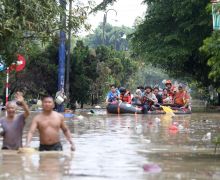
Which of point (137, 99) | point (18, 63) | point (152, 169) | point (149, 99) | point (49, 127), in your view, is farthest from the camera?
point (137, 99)

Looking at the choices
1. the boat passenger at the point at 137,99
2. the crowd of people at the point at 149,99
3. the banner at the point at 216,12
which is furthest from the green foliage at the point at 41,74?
the banner at the point at 216,12

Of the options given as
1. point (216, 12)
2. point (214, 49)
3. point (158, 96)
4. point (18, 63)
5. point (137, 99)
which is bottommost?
point (137, 99)

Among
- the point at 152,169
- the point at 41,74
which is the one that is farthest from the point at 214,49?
the point at 41,74

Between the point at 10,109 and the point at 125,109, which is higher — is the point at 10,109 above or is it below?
above

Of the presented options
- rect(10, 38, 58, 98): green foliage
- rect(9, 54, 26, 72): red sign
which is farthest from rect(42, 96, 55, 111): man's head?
rect(10, 38, 58, 98): green foliage

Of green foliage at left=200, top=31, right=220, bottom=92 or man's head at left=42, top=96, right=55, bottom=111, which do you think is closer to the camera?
green foliage at left=200, top=31, right=220, bottom=92

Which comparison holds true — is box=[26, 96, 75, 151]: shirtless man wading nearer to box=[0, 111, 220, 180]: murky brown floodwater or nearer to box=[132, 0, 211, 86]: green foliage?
box=[0, 111, 220, 180]: murky brown floodwater

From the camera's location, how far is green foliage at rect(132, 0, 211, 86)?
1314 inches

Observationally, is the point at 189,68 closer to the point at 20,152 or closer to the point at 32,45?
the point at 32,45

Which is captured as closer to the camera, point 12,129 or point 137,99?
point 12,129

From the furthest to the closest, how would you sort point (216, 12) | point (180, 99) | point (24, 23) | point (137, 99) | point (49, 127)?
point (180, 99), point (137, 99), point (24, 23), point (49, 127), point (216, 12)

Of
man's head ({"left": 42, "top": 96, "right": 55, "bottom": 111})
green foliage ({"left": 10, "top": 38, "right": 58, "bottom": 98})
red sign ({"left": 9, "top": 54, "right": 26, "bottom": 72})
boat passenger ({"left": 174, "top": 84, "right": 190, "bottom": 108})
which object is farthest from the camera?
green foliage ({"left": 10, "top": 38, "right": 58, "bottom": 98})

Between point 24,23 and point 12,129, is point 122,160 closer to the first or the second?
point 12,129

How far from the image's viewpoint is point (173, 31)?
116 ft
